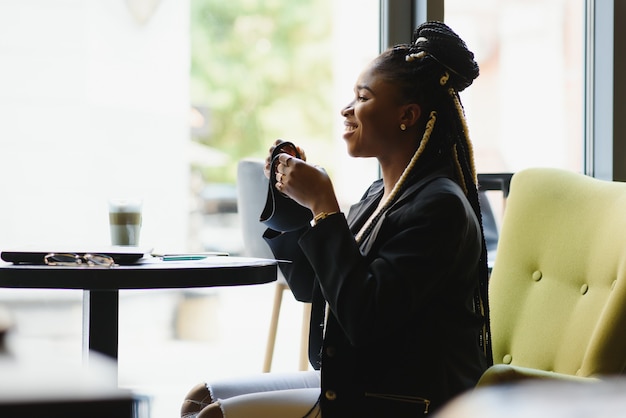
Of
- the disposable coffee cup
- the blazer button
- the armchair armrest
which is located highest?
the disposable coffee cup

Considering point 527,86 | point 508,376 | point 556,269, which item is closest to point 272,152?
point 508,376

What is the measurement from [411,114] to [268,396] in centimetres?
62

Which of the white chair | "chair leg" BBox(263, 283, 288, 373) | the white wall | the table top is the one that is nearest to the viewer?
the table top

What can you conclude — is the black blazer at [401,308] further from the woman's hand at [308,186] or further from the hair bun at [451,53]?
the hair bun at [451,53]

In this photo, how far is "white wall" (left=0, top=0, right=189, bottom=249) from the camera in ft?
9.60

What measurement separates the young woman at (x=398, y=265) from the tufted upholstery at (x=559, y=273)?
0.32 metres

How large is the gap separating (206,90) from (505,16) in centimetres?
113

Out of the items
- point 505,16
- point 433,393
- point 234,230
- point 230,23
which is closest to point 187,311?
point 234,230

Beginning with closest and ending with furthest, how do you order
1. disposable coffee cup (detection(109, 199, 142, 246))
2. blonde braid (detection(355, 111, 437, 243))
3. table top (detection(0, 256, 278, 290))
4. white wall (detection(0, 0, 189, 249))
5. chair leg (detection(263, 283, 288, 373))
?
table top (detection(0, 256, 278, 290)) < blonde braid (detection(355, 111, 437, 243)) < disposable coffee cup (detection(109, 199, 142, 246)) < white wall (detection(0, 0, 189, 249)) < chair leg (detection(263, 283, 288, 373))

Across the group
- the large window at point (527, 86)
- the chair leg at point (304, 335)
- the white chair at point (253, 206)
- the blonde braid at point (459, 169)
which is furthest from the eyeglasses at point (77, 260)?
the large window at point (527, 86)

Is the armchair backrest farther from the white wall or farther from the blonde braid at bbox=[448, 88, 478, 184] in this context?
the white wall

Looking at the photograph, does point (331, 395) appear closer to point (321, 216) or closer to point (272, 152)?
point (321, 216)

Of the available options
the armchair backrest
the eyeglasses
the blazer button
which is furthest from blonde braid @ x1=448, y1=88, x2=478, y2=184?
the eyeglasses

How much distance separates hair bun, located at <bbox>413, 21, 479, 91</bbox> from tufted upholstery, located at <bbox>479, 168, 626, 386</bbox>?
1.71 ft
